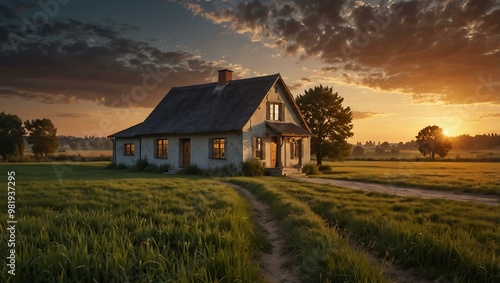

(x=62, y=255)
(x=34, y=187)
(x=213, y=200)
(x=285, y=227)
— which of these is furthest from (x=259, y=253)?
(x=34, y=187)

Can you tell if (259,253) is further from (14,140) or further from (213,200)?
(14,140)

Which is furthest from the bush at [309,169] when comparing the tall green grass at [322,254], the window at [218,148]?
the tall green grass at [322,254]

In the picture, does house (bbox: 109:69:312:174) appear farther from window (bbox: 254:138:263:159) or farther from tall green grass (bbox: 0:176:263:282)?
tall green grass (bbox: 0:176:263:282)

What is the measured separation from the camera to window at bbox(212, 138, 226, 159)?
27830 millimetres

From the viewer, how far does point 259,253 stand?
716 cm

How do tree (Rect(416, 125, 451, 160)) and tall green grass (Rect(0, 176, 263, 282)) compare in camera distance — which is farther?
tree (Rect(416, 125, 451, 160))

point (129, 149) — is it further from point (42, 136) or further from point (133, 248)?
point (42, 136)

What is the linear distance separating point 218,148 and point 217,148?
108mm

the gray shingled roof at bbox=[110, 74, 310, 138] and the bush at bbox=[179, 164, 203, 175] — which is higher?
the gray shingled roof at bbox=[110, 74, 310, 138]

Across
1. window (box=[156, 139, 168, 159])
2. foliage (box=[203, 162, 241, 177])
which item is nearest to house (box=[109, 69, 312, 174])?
window (box=[156, 139, 168, 159])

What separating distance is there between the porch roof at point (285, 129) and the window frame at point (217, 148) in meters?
4.03

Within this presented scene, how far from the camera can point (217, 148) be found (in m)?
28.2

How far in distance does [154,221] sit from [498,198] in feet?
46.6

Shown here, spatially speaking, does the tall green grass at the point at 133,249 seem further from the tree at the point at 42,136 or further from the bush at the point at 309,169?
the tree at the point at 42,136
